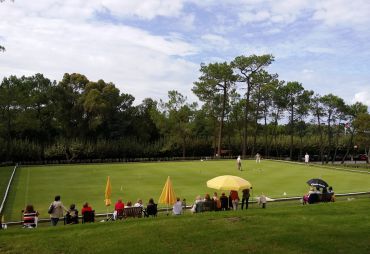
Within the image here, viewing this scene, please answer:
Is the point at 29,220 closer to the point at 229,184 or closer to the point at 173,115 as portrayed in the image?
the point at 229,184

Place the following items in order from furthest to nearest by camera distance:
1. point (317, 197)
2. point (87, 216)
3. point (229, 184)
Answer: point (317, 197), point (229, 184), point (87, 216)

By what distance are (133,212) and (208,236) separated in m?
8.33

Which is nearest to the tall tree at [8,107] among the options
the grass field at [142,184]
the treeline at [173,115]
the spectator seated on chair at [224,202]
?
the treeline at [173,115]

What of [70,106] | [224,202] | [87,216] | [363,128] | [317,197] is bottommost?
[87,216]

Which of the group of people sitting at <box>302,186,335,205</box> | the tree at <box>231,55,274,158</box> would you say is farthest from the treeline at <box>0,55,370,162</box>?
the group of people sitting at <box>302,186,335,205</box>

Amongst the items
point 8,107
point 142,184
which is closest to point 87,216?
point 142,184

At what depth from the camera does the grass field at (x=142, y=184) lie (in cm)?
2782

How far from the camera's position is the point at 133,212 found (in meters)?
19.4

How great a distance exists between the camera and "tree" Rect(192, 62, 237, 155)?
72188 millimetres

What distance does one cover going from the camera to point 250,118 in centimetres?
8081

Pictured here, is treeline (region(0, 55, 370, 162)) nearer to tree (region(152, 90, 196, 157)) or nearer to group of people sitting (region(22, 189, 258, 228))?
tree (region(152, 90, 196, 157))

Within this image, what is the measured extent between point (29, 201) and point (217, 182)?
536 inches

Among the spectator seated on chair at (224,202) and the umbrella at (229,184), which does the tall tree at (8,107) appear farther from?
the spectator seated on chair at (224,202)

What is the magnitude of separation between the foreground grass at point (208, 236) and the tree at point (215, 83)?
58.1 metres
